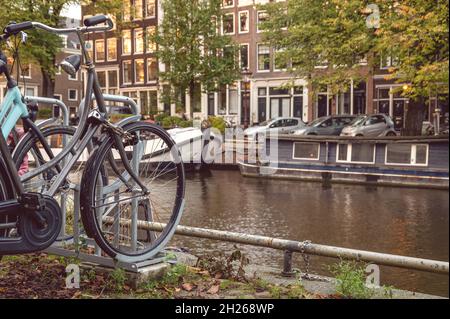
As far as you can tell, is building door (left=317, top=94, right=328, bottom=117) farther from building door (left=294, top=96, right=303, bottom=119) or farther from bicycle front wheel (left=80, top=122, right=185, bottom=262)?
bicycle front wheel (left=80, top=122, right=185, bottom=262)

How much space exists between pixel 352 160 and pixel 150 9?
37.5 meters

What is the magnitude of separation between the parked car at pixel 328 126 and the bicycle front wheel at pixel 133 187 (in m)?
27.3

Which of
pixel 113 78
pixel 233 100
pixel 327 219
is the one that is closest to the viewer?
pixel 327 219

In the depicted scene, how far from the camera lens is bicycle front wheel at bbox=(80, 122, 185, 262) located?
3.64 metres

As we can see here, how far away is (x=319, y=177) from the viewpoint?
19750 millimetres

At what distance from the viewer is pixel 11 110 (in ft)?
12.3

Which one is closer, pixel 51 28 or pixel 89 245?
pixel 51 28

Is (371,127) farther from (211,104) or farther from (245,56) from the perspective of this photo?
(211,104)

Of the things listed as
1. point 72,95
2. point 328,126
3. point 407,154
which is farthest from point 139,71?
point 407,154

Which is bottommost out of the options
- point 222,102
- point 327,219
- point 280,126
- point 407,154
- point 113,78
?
point 327,219

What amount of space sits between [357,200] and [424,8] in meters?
5.99

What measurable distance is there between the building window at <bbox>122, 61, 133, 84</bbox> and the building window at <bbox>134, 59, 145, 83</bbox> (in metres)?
0.65

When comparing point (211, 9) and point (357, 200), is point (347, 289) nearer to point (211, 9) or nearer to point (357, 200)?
point (357, 200)

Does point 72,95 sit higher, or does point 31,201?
point 72,95
